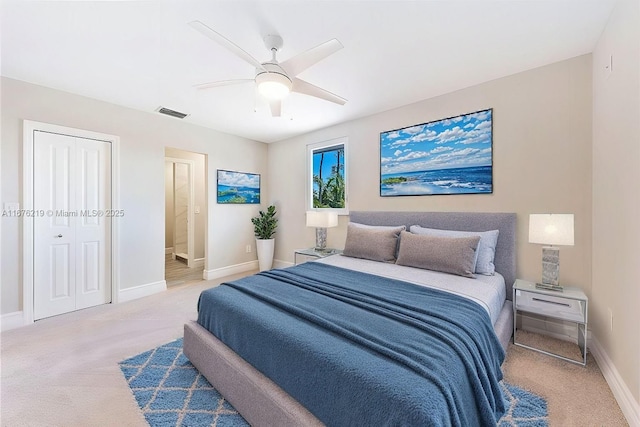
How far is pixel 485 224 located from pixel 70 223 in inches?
184

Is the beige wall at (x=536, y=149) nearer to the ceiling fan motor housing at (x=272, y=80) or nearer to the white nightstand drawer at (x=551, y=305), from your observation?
the white nightstand drawer at (x=551, y=305)

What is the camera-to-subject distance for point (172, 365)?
2.02 m

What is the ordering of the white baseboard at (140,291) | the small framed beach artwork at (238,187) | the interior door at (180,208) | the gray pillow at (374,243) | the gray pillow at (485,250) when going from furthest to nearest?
1. the interior door at (180,208)
2. the small framed beach artwork at (238,187)
3. the white baseboard at (140,291)
4. the gray pillow at (374,243)
5. the gray pillow at (485,250)

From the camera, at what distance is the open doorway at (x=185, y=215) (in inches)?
201

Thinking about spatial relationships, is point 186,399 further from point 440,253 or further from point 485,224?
point 485,224

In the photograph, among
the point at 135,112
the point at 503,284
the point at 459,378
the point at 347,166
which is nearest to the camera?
the point at 459,378

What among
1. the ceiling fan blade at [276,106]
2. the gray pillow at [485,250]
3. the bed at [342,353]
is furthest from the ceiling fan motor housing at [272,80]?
the gray pillow at [485,250]

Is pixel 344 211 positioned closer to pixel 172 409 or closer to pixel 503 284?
pixel 503 284

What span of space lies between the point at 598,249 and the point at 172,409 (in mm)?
3320

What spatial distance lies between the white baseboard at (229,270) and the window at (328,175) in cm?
169

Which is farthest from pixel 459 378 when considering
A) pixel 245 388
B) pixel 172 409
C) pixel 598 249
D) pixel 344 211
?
pixel 344 211

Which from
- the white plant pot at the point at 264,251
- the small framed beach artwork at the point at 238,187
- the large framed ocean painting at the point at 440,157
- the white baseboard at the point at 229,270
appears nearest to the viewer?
the large framed ocean painting at the point at 440,157

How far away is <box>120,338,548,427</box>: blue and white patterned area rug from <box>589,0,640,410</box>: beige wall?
22.3 inches

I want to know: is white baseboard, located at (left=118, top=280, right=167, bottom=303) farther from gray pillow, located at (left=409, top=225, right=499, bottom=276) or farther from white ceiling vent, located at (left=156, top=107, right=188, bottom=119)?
gray pillow, located at (left=409, top=225, right=499, bottom=276)
